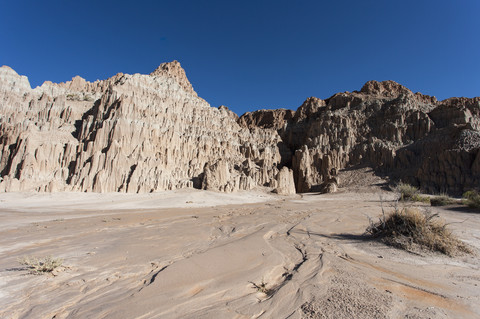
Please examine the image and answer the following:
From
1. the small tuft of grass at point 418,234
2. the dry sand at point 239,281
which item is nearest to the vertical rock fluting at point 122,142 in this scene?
the dry sand at point 239,281

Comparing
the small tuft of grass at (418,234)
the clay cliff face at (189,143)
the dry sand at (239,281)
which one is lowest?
the dry sand at (239,281)

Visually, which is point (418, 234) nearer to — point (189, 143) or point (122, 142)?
point (122, 142)

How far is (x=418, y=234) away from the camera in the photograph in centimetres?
548

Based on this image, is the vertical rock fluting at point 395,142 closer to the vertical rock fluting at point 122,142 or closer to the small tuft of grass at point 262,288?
the vertical rock fluting at point 122,142

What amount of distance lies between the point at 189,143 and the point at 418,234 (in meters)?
43.8

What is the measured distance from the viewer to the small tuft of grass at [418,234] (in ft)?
16.9

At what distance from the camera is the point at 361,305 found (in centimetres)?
275

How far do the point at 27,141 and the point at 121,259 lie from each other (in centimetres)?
3999

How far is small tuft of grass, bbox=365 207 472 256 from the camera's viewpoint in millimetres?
5160

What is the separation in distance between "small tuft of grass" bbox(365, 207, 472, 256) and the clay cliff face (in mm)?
30601

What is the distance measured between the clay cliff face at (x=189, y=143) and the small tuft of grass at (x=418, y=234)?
30.6 m

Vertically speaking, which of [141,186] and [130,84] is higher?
[130,84]

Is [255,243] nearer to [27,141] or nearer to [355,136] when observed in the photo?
[27,141]

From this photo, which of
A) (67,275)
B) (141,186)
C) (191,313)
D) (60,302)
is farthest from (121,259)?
(141,186)
